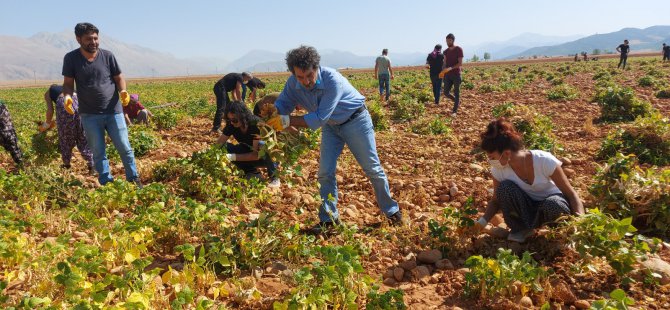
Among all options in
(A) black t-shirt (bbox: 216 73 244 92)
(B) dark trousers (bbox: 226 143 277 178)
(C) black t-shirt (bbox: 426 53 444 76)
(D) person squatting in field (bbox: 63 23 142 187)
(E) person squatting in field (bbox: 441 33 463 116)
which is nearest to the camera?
(D) person squatting in field (bbox: 63 23 142 187)

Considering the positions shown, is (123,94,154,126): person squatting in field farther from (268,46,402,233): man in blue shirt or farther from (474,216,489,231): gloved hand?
(474,216,489,231): gloved hand

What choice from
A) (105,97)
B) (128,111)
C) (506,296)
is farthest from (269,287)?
(128,111)

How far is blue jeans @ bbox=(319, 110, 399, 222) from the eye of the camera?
10.9 feet

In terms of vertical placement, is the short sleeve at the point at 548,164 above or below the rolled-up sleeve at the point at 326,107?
below

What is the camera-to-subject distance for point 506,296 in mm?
2473

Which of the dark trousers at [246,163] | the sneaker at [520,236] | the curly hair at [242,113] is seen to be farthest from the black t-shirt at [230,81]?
the sneaker at [520,236]

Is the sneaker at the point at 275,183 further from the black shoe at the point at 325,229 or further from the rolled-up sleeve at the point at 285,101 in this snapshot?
the rolled-up sleeve at the point at 285,101

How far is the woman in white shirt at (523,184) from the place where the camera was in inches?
115

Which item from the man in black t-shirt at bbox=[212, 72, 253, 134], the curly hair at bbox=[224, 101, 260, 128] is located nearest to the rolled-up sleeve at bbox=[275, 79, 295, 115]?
the curly hair at bbox=[224, 101, 260, 128]

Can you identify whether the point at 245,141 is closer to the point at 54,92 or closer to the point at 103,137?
the point at 103,137

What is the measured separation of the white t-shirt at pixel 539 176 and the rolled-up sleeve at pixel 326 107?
4.16 ft

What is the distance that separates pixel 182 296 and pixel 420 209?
98.7 inches

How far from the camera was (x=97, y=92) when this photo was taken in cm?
417

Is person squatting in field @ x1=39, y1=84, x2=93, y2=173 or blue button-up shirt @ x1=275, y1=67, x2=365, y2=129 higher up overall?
blue button-up shirt @ x1=275, y1=67, x2=365, y2=129
